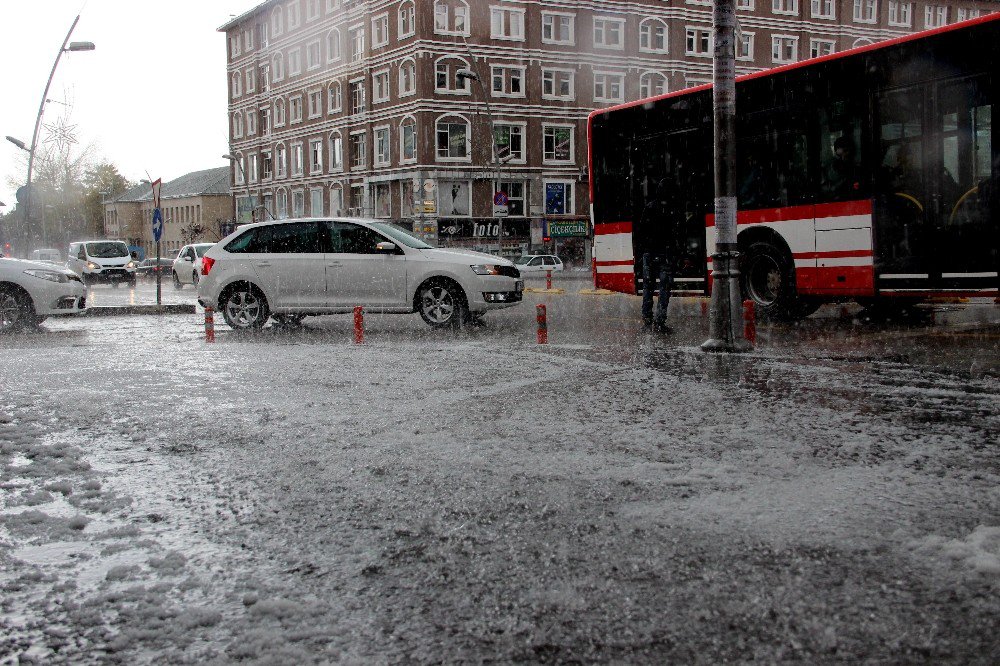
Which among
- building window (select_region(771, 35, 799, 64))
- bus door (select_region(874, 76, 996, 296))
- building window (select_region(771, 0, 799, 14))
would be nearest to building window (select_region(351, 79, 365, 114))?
building window (select_region(771, 35, 799, 64))

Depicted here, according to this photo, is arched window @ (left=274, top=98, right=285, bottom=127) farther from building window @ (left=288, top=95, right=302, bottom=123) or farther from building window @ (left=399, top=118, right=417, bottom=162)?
building window @ (left=399, top=118, right=417, bottom=162)

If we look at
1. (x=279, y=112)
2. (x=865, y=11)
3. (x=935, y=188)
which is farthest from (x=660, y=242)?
(x=279, y=112)

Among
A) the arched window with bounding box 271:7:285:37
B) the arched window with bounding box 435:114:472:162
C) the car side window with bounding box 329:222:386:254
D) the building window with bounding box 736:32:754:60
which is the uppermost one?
the arched window with bounding box 271:7:285:37

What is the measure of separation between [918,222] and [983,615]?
10.0 metres

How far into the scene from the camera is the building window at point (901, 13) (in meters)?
66.1

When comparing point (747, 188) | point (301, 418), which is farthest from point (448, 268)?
point (301, 418)

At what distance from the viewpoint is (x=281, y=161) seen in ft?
235

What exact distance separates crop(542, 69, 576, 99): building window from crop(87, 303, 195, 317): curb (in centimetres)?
4295

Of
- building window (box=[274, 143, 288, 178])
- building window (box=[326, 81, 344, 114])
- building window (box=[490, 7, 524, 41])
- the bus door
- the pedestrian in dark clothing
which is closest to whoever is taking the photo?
the bus door

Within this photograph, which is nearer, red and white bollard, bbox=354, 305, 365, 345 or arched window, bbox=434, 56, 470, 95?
red and white bollard, bbox=354, 305, 365, 345

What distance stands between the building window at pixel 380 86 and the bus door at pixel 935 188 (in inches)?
1944

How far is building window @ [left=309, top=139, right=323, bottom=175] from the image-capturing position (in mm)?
66062

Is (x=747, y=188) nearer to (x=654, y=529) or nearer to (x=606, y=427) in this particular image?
(x=606, y=427)

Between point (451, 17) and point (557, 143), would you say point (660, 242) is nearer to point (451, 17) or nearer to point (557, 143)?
point (451, 17)
